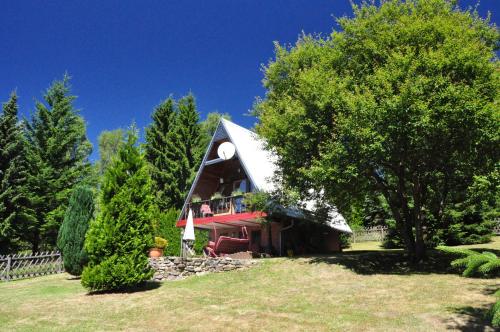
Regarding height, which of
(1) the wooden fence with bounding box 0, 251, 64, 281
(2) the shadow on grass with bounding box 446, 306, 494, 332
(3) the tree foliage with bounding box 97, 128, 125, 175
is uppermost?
(3) the tree foliage with bounding box 97, 128, 125, 175

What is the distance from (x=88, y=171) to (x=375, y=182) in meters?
22.5

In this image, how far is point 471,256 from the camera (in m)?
4.91

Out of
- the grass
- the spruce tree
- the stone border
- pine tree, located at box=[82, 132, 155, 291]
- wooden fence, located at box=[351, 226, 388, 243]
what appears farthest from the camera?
wooden fence, located at box=[351, 226, 388, 243]

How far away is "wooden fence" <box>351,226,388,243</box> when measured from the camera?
1261 inches

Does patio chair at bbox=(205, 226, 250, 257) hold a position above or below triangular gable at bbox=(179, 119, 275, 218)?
below

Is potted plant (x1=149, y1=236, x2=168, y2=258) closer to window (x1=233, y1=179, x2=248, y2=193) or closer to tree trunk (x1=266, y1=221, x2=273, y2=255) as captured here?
window (x1=233, y1=179, x2=248, y2=193)

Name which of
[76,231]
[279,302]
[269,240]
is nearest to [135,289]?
[279,302]

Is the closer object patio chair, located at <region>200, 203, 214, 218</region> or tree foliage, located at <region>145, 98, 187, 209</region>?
patio chair, located at <region>200, 203, 214, 218</region>

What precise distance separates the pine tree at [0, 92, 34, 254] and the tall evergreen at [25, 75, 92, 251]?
113cm

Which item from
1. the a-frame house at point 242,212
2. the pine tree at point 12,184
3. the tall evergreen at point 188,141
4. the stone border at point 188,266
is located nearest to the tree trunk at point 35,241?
the pine tree at point 12,184

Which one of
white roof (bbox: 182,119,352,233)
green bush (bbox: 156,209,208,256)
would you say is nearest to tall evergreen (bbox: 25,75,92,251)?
green bush (bbox: 156,209,208,256)

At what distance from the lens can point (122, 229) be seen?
514 inches

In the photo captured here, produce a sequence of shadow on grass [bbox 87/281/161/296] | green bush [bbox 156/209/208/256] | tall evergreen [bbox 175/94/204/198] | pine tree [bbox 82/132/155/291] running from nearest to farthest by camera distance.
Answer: pine tree [bbox 82/132/155/291]
shadow on grass [bbox 87/281/161/296]
green bush [bbox 156/209/208/256]
tall evergreen [bbox 175/94/204/198]

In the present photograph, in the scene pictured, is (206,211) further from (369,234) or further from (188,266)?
(369,234)
